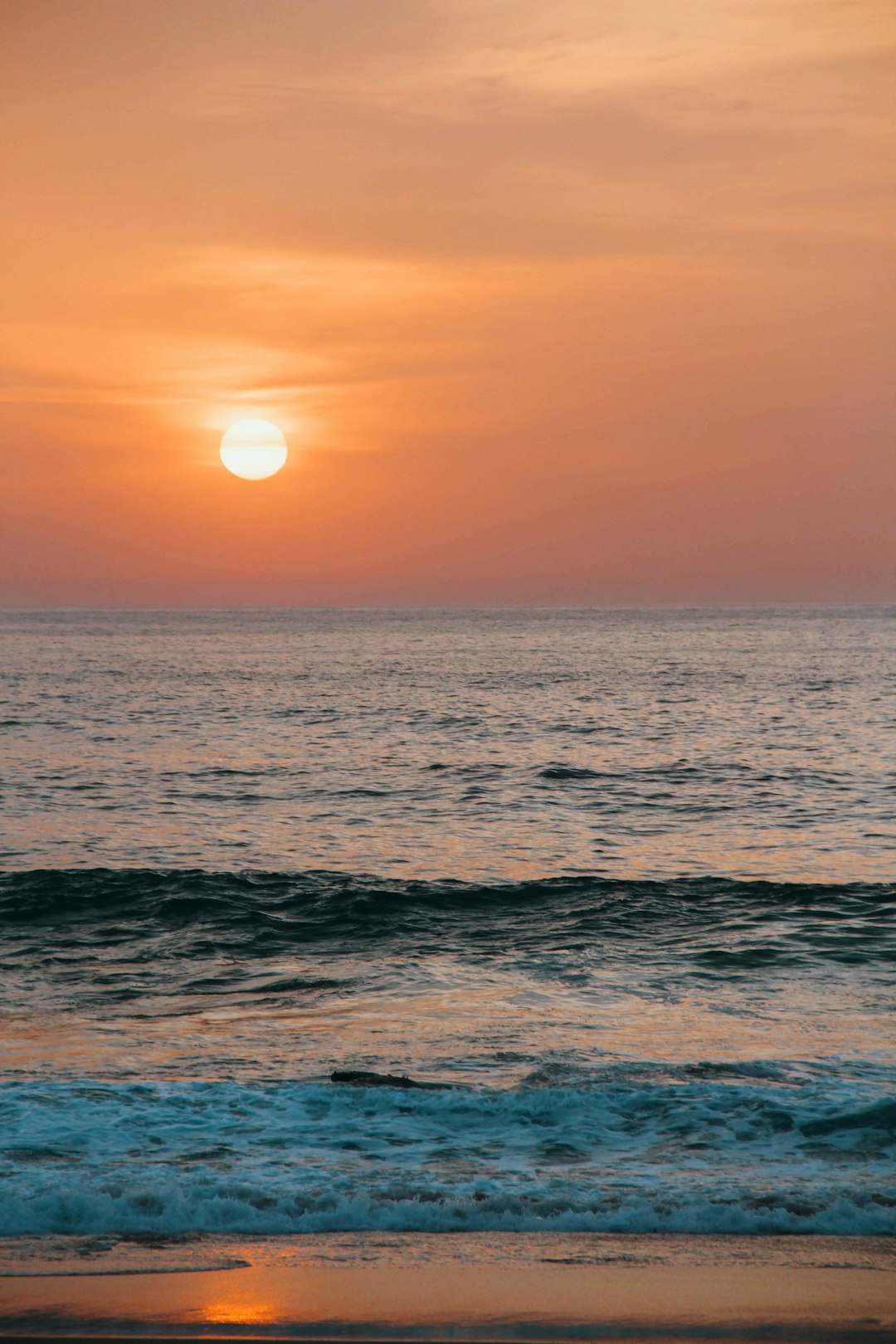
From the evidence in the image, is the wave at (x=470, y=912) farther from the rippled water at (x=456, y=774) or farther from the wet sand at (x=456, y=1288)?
the wet sand at (x=456, y=1288)

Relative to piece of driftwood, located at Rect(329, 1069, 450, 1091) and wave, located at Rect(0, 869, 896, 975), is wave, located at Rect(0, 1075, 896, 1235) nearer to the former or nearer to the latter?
piece of driftwood, located at Rect(329, 1069, 450, 1091)

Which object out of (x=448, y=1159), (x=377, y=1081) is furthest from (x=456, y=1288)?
(x=377, y=1081)

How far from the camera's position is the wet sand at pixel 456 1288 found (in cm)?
653

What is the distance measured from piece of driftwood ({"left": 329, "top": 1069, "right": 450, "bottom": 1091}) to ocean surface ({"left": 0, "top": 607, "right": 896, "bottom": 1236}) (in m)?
0.21

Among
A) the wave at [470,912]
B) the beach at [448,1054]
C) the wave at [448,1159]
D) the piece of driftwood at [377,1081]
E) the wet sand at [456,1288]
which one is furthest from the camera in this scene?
the wave at [470,912]

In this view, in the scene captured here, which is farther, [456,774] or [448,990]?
[456,774]

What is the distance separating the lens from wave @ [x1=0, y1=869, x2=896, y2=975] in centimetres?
1745

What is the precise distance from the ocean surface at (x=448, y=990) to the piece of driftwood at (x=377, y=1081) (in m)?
0.21

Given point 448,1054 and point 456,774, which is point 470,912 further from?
point 456,774

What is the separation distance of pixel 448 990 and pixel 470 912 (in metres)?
4.60

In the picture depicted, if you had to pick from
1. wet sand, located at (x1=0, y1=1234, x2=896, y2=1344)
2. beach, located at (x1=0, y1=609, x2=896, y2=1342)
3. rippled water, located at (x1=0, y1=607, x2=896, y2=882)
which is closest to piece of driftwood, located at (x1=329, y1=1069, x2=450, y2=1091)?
beach, located at (x1=0, y1=609, x2=896, y2=1342)

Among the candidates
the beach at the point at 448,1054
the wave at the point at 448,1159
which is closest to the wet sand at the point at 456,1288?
the beach at the point at 448,1054

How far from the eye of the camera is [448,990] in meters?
15.0

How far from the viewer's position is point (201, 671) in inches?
3757
